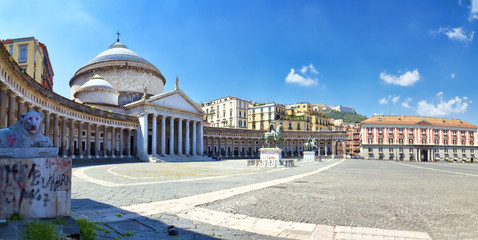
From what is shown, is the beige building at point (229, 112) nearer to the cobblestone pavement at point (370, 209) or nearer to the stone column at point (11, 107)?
the stone column at point (11, 107)

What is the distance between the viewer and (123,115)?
155 ft

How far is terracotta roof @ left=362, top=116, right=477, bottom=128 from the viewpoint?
84.6m

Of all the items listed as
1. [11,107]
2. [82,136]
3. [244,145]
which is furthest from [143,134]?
[244,145]

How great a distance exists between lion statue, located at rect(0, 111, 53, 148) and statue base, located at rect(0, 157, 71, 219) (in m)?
0.22

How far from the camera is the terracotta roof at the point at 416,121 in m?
84.6

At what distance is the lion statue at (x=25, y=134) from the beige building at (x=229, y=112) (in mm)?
86767

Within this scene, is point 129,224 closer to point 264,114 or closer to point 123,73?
point 123,73

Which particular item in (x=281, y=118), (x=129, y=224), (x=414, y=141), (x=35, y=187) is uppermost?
(x=281, y=118)

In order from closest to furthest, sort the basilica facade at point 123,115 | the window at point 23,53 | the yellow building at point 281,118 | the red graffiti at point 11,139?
the red graffiti at point 11,139, the basilica facade at point 123,115, the window at point 23,53, the yellow building at point 281,118

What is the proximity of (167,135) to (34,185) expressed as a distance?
54.5m

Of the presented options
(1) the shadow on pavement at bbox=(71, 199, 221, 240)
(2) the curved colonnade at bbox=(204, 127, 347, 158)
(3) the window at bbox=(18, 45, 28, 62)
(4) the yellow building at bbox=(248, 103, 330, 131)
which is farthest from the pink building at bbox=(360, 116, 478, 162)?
(1) the shadow on pavement at bbox=(71, 199, 221, 240)

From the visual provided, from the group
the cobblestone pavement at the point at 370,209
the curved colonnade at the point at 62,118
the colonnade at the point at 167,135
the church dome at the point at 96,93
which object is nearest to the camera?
the cobblestone pavement at the point at 370,209

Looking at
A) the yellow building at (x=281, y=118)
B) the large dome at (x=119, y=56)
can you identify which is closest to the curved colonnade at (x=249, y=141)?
the yellow building at (x=281, y=118)

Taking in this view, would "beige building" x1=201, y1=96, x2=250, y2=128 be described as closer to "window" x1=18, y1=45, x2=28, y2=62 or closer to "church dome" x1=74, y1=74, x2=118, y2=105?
"church dome" x1=74, y1=74, x2=118, y2=105
